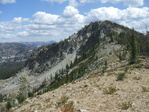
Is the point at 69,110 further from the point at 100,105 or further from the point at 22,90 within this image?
the point at 22,90

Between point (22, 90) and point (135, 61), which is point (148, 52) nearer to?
point (135, 61)

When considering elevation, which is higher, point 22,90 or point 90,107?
point 90,107

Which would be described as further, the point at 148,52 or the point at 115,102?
the point at 148,52

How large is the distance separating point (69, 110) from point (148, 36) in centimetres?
3371

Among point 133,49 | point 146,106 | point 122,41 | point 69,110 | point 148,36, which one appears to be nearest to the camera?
point 146,106

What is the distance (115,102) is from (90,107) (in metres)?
2.39

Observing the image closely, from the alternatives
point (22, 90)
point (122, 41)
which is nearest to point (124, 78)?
point (22, 90)

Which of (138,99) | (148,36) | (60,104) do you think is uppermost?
(148,36)

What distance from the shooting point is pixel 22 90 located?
256ft

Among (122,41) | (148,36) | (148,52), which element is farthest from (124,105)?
(122,41)

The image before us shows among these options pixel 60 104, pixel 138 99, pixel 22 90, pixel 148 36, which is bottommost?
pixel 22 90

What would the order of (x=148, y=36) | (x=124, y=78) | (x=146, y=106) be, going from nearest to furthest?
(x=146, y=106) < (x=124, y=78) < (x=148, y=36)

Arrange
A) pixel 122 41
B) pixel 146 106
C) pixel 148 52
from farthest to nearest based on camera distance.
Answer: pixel 122 41, pixel 148 52, pixel 146 106

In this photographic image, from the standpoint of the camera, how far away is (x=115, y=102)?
1454 centimetres
